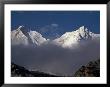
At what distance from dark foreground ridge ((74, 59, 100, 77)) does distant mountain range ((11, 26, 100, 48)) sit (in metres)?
0.13

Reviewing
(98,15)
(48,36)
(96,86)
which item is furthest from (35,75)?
(98,15)

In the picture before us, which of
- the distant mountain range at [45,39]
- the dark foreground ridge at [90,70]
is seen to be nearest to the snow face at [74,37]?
the distant mountain range at [45,39]

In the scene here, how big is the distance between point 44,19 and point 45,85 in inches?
13.1

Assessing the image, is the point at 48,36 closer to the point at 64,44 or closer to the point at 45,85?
the point at 64,44

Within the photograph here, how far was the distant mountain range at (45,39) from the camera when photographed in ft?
5.57

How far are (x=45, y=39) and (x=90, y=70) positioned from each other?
277 millimetres

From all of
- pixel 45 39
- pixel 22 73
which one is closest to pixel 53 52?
pixel 45 39

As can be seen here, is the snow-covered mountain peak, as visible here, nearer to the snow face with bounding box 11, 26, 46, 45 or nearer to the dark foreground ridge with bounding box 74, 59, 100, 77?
the snow face with bounding box 11, 26, 46, 45

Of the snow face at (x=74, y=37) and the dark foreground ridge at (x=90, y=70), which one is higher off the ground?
the snow face at (x=74, y=37)

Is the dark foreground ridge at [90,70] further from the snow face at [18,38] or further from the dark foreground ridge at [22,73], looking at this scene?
the snow face at [18,38]

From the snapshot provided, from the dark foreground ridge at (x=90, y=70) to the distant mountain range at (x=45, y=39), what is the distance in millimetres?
127

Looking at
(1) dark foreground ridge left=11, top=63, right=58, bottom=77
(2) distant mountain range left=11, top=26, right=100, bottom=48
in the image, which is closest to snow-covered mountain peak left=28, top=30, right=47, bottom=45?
(2) distant mountain range left=11, top=26, right=100, bottom=48

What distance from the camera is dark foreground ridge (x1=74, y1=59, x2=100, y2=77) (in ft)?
5.56

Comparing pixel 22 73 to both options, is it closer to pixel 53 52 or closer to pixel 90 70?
pixel 53 52
